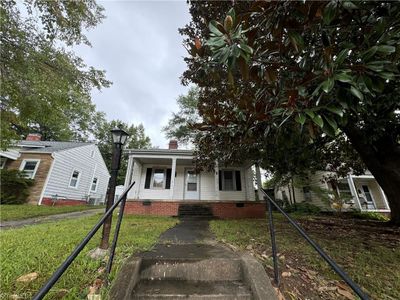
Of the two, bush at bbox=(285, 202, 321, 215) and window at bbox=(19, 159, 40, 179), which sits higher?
window at bbox=(19, 159, 40, 179)

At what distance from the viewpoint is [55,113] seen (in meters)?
6.33

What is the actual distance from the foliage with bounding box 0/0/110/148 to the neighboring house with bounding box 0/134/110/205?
249 inches

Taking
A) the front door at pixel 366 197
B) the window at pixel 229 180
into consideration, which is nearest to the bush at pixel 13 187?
the window at pixel 229 180

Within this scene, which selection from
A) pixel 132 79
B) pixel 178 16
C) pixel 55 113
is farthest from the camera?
pixel 132 79

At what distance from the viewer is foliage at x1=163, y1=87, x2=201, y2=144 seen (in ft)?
67.2

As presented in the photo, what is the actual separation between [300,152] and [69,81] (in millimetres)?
7812

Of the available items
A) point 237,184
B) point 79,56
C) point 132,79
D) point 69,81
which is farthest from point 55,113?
point 237,184

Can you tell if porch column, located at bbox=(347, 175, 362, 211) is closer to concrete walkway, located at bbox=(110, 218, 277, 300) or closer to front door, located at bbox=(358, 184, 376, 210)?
front door, located at bbox=(358, 184, 376, 210)

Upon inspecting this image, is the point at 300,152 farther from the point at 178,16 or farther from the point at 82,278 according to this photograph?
the point at 82,278

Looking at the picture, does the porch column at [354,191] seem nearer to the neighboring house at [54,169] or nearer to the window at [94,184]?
the neighboring house at [54,169]

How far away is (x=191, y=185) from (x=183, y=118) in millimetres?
A: 11080

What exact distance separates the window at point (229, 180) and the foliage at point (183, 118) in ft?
29.6

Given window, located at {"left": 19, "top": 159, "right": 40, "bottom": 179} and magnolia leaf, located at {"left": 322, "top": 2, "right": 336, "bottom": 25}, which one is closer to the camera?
magnolia leaf, located at {"left": 322, "top": 2, "right": 336, "bottom": 25}

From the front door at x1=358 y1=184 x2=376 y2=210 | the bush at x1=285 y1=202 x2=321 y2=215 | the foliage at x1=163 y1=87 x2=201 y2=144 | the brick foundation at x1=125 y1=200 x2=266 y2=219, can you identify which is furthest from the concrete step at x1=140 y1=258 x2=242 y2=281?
the foliage at x1=163 y1=87 x2=201 y2=144
